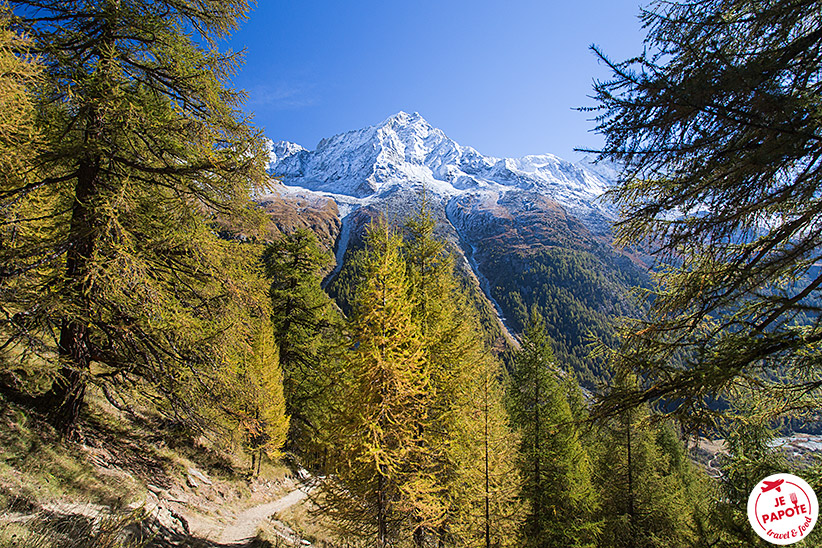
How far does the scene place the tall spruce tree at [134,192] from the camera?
549 cm

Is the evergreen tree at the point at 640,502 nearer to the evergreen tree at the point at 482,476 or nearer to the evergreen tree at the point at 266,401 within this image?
the evergreen tree at the point at 482,476

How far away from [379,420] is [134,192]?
6.72 metres

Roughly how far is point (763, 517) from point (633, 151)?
4.27 meters

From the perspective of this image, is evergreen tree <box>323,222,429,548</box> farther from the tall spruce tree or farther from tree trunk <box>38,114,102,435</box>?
tree trunk <box>38,114,102,435</box>

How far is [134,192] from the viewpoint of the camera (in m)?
6.23

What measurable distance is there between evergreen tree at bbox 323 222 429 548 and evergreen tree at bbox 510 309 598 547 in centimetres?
820

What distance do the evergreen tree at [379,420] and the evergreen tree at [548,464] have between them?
26.9ft

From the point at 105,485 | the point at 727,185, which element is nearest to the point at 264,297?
the point at 105,485

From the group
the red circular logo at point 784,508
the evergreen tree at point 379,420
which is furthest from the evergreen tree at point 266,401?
the red circular logo at point 784,508

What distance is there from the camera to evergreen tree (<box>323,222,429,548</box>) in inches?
298

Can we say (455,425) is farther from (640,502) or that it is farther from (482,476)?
(640,502)

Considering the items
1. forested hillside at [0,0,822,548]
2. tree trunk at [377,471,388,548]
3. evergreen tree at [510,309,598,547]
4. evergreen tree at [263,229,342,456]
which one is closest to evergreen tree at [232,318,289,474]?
forested hillside at [0,0,822,548]

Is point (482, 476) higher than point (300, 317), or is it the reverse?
point (300, 317)

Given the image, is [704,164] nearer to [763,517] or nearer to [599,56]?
[599,56]
